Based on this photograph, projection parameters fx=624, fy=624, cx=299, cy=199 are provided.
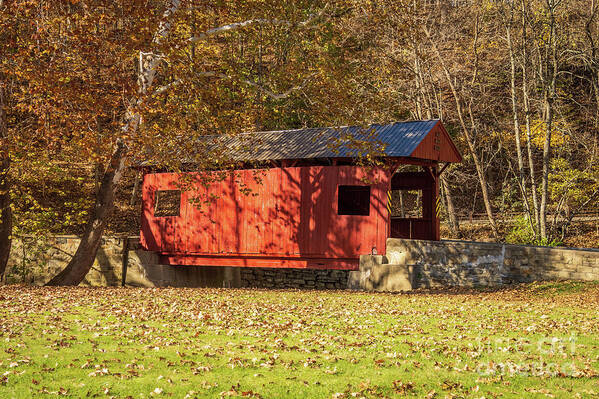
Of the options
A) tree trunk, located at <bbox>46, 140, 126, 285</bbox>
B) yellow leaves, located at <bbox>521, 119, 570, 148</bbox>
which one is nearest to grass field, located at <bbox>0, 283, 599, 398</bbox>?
tree trunk, located at <bbox>46, 140, 126, 285</bbox>

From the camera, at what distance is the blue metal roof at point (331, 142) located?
18.0 m

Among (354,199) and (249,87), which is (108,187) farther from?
(354,199)

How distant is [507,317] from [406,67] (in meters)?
16.3

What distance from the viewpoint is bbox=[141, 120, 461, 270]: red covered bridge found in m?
18.6

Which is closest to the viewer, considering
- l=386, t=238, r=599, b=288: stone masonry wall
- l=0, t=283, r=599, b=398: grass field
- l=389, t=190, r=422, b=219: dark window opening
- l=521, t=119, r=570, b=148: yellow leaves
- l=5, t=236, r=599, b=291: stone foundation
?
l=0, t=283, r=599, b=398: grass field

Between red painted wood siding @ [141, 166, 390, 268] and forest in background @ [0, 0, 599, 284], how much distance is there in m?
1.92

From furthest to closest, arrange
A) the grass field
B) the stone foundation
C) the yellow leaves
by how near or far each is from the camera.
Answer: the yellow leaves → the stone foundation → the grass field

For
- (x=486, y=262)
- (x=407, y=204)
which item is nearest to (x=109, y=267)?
(x=486, y=262)

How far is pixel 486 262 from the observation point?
57.9 ft

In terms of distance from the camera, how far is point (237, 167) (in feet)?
68.3

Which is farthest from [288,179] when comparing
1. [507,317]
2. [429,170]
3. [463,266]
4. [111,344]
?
[111,344]

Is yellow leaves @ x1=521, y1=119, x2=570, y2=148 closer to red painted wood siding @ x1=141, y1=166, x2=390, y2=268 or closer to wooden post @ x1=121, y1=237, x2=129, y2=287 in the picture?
red painted wood siding @ x1=141, y1=166, x2=390, y2=268

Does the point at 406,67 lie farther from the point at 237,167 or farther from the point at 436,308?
the point at 436,308

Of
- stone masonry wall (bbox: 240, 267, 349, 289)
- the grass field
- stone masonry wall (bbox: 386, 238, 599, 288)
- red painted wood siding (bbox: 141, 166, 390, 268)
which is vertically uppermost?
red painted wood siding (bbox: 141, 166, 390, 268)
